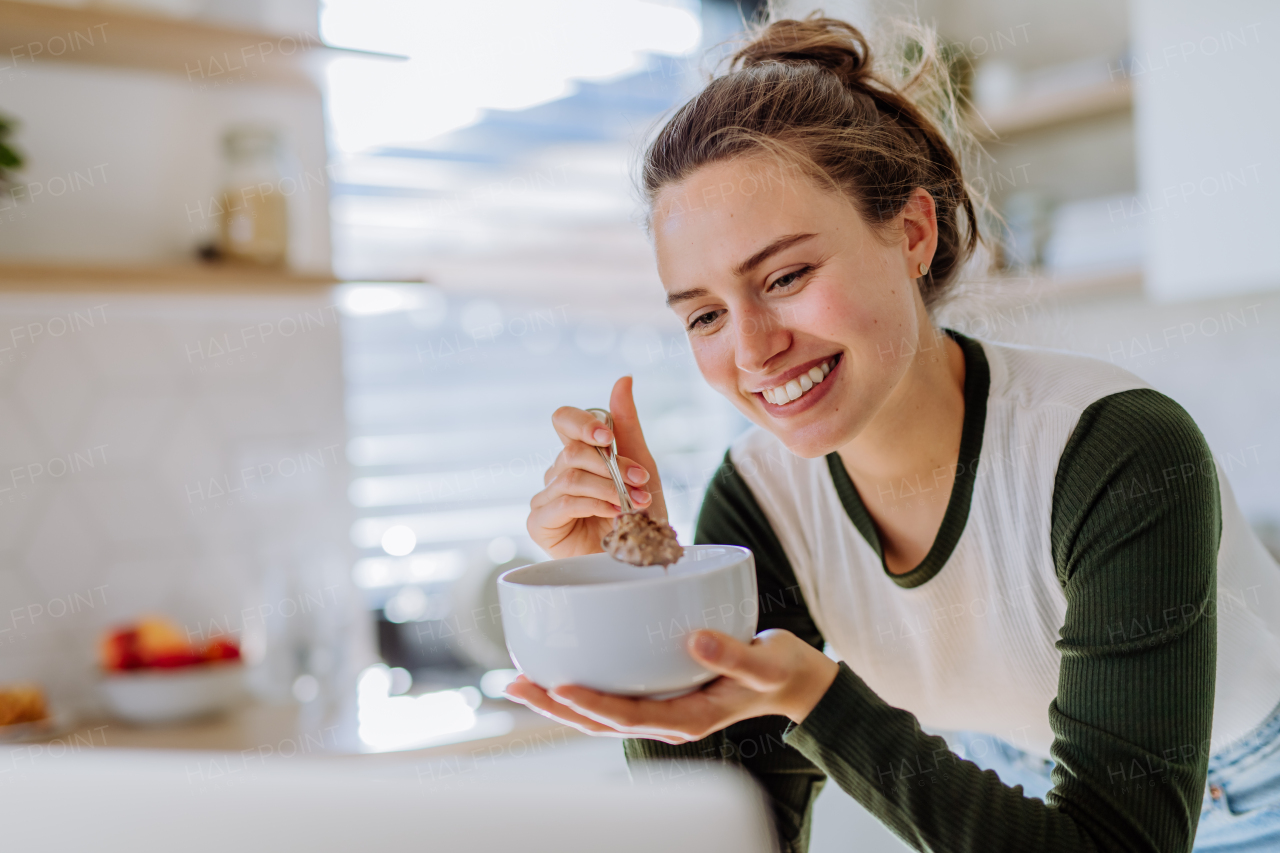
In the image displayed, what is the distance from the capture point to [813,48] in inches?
47.6

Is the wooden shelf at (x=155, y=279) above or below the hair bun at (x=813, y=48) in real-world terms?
below

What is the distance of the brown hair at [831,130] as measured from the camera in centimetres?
107

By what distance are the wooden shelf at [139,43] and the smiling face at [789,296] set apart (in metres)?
1.05

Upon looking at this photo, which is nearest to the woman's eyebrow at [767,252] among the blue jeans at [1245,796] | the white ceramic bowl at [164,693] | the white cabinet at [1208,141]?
the blue jeans at [1245,796]

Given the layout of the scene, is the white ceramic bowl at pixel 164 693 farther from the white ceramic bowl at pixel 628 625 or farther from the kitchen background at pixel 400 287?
the white ceramic bowl at pixel 628 625

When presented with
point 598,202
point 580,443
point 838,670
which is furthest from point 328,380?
point 838,670

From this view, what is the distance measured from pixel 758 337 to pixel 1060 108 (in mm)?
2019

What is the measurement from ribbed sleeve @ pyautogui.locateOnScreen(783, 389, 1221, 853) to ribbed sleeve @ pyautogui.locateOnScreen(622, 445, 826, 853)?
0.24m

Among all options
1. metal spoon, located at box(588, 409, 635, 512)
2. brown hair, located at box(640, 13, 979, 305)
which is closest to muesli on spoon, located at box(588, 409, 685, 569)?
metal spoon, located at box(588, 409, 635, 512)

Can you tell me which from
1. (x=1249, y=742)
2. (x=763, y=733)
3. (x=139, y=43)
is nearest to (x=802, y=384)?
(x=763, y=733)

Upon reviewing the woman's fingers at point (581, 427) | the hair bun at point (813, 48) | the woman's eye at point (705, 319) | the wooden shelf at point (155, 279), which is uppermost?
the hair bun at point (813, 48)

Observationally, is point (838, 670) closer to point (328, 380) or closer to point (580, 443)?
point (580, 443)

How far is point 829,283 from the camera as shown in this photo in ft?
3.29

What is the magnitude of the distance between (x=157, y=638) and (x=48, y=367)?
539mm
